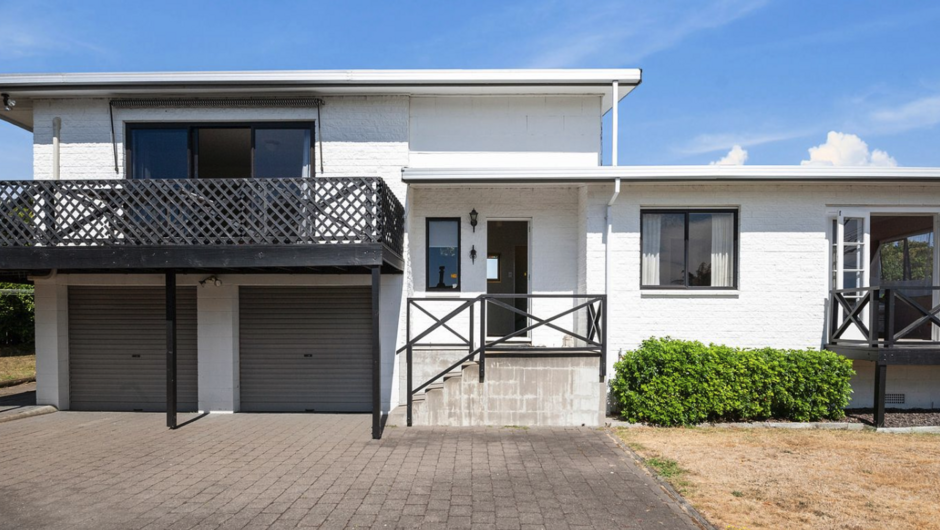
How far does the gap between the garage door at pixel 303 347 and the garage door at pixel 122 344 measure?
121 centimetres

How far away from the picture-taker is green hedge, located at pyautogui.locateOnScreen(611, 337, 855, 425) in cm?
871

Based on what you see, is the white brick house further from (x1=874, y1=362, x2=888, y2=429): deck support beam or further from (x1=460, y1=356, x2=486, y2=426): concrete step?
(x1=874, y1=362, x2=888, y2=429): deck support beam

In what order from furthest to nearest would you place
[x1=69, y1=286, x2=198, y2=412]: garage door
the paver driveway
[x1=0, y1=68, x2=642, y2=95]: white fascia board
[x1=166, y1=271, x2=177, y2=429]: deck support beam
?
[x1=69, y1=286, x2=198, y2=412]: garage door
[x1=0, y1=68, x2=642, y2=95]: white fascia board
[x1=166, y1=271, x2=177, y2=429]: deck support beam
the paver driveway

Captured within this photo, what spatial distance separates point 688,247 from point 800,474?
4.54m

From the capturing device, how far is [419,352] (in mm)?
9875

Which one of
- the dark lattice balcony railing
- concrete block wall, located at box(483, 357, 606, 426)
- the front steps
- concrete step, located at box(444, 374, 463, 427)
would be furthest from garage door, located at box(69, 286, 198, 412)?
concrete block wall, located at box(483, 357, 606, 426)

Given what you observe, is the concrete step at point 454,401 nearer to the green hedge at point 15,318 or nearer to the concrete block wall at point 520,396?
the concrete block wall at point 520,396

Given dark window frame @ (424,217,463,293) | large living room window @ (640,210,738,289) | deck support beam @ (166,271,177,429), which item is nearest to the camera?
deck support beam @ (166,271,177,429)

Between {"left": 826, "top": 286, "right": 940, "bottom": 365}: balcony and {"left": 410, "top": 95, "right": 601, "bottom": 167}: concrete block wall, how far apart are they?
198 inches

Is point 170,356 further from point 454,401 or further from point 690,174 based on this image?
point 690,174

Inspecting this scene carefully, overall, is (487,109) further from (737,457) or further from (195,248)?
(737,457)

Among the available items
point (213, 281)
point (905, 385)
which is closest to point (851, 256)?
point (905, 385)

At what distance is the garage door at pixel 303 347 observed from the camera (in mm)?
10258

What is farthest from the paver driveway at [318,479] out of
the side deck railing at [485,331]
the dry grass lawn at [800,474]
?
the side deck railing at [485,331]
